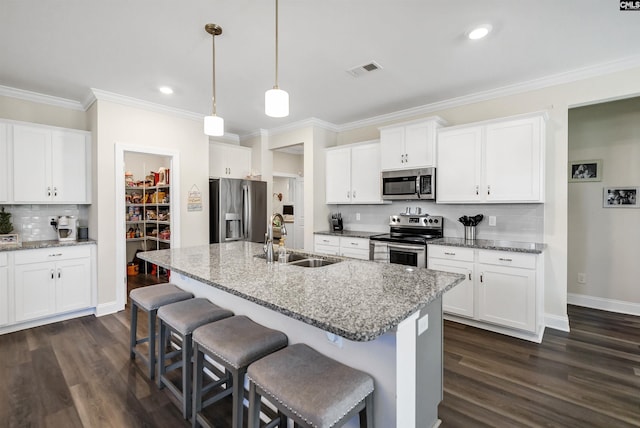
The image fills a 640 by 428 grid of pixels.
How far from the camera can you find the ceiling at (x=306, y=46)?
210cm

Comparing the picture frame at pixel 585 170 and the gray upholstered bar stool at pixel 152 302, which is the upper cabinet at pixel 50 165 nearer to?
the gray upholstered bar stool at pixel 152 302

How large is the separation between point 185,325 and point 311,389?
1.05 meters

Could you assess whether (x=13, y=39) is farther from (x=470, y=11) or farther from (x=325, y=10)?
(x=470, y=11)

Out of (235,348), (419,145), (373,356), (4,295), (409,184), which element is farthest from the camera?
(409,184)

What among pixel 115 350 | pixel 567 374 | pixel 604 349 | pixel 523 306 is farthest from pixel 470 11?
pixel 115 350

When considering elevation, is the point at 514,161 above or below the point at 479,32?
below

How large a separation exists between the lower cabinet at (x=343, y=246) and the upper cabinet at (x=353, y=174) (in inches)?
24.7

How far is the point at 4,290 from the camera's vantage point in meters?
3.10

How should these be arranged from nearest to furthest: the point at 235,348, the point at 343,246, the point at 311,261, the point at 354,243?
1. the point at 235,348
2. the point at 311,261
3. the point at 354,243
4. the point at 343,246

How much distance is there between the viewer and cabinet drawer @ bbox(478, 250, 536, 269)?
286cm

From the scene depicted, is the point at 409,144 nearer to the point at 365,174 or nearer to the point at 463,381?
the point at 365,174

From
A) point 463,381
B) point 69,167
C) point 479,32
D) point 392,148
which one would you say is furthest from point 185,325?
point 392,148

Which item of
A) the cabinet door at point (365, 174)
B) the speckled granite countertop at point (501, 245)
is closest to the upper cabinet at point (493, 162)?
the speckled granite countertop at point (501, 245)

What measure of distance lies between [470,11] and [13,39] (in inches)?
142
